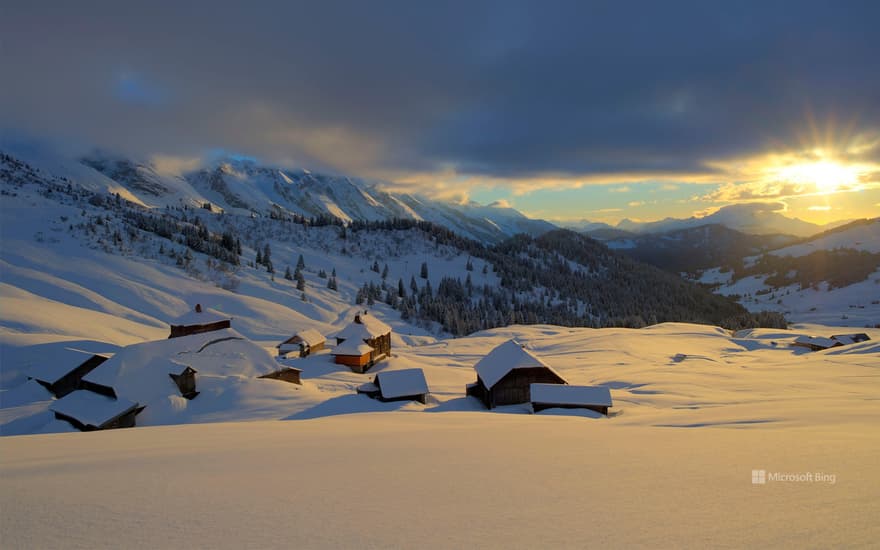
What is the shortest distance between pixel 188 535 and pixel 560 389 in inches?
998

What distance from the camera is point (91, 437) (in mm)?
10586

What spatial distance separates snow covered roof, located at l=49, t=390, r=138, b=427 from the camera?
2288 cm

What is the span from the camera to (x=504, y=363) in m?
30.6

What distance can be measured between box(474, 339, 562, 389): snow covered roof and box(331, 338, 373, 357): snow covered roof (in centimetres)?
1560

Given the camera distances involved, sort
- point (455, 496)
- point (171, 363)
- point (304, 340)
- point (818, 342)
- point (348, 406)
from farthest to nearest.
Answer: point (818, 342), point (304, 340), point (171, 363), point (348, 406), point (455, 496)

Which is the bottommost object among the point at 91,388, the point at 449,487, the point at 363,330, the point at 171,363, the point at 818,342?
the point at 91,388

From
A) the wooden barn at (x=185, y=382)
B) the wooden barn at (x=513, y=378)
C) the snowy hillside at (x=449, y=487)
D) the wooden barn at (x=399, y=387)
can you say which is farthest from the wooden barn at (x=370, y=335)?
the snowy hillside at (x=449, y=487)

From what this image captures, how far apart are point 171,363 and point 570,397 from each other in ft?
87.3

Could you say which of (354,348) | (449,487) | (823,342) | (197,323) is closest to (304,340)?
(354,348)

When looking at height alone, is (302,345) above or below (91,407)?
above

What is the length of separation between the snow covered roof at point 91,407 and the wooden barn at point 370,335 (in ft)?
75.2

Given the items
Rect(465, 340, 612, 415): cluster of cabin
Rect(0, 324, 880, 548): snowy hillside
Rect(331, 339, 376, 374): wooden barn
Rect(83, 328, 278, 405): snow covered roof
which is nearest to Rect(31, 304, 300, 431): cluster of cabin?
Rect(83, 328, 278, 405): snow covered roof

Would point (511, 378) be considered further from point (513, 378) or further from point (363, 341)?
point (363, 341)

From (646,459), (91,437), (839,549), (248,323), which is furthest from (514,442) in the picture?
(248,323)
